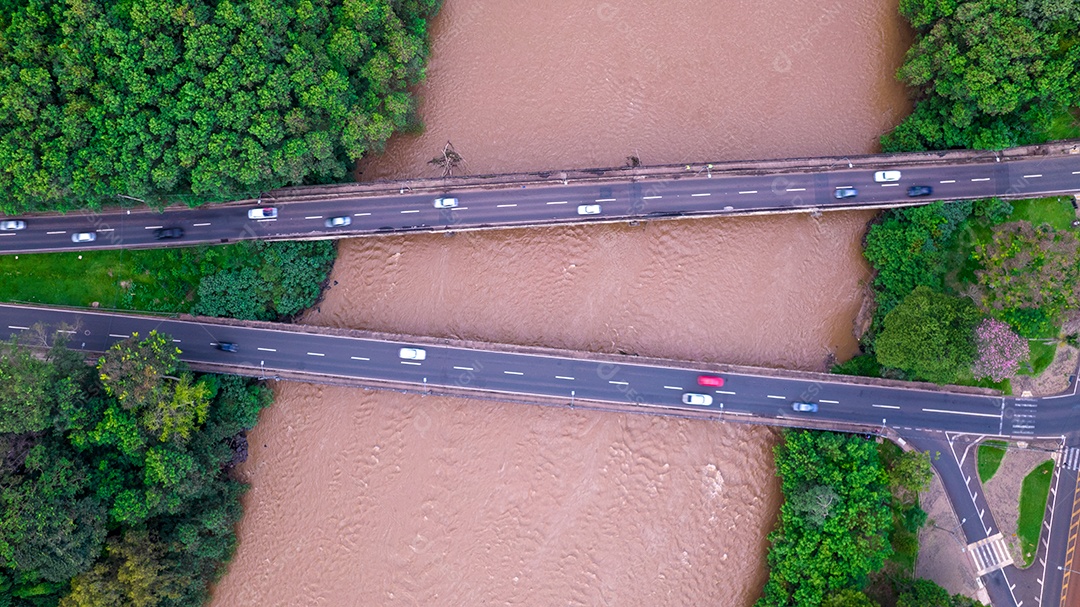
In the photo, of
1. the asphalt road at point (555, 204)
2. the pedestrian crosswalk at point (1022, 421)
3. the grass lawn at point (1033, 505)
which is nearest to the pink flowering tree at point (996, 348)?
the pedestrian crosswalk at point (1022, 421)

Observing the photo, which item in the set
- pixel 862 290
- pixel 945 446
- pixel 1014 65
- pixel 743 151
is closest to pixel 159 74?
pixel 743 151

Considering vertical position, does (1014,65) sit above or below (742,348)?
above

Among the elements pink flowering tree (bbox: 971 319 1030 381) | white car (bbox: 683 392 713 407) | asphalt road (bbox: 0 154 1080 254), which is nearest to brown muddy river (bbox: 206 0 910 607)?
asphalt road (bbox: 0 154 1080 254)

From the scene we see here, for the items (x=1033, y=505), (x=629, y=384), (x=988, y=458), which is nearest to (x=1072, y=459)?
(x=1033, y=505)

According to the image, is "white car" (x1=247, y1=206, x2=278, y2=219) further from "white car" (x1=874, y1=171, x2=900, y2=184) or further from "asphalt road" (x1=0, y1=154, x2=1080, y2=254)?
"white car" (x1=874, y1=171, x2=900, y2=184)

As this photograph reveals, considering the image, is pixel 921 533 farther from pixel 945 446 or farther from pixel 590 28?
pixel 590 28

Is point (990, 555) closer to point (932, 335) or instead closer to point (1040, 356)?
point (1040, 356)

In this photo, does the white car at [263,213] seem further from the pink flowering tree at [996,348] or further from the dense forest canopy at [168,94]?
the pink flowering tree at [996,348]
